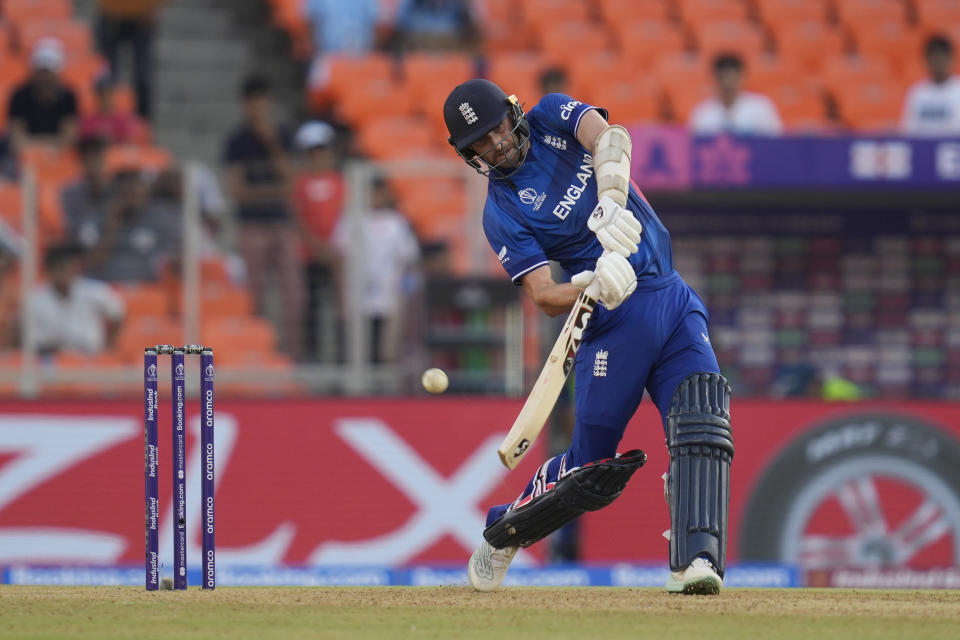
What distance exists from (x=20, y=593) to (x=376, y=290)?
13.7 ft

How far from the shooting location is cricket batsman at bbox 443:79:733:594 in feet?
18.1

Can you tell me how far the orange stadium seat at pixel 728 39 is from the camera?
13242 mm

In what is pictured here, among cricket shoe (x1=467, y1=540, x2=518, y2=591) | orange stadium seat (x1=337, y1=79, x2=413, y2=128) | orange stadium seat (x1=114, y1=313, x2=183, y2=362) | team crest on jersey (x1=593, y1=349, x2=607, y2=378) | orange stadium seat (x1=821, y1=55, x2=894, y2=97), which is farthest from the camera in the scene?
orange stadium seat (x1=821, y1=55, x2=894, y2=97)

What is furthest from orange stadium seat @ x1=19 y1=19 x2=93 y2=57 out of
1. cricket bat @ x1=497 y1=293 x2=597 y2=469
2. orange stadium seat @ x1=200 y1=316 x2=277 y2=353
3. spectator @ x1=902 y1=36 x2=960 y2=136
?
cricket bat @ x1=497 y1=293 x2=597 y2=469

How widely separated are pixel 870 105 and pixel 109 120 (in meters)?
5.99

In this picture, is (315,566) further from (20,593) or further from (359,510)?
(20,593)

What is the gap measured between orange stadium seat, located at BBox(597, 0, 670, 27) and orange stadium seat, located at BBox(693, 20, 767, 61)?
0.46 meters

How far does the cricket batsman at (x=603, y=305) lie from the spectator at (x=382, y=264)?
12.8ft

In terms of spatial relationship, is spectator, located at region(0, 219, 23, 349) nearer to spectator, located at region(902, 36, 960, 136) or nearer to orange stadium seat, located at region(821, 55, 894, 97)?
spectator, located at region(902, 36, 960, 136)

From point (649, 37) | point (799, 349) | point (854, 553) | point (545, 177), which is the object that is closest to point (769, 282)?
point (799, 349)

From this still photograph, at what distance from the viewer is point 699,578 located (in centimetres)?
552

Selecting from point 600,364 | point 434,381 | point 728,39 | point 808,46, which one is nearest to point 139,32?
point 728,39

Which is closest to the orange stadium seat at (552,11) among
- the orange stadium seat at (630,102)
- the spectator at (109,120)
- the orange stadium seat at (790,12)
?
the orange stadium seat at (630,102)

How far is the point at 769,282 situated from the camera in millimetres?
11055
